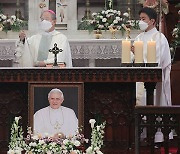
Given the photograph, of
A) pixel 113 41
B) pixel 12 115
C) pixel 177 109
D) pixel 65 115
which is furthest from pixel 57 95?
pixel 113 41

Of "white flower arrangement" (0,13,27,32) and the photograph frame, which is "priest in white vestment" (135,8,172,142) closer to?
the photograph frame

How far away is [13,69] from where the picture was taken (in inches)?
341

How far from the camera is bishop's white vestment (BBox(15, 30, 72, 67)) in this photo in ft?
31.8

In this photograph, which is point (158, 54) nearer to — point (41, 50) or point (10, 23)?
point (41, 50)

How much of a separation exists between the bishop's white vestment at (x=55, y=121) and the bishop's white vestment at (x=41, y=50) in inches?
50.4

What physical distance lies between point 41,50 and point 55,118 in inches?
65.2

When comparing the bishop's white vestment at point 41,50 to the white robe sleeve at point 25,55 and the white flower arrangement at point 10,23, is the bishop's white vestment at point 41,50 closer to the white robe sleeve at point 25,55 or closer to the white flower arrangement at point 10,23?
the white robe sleeve at point 25,55

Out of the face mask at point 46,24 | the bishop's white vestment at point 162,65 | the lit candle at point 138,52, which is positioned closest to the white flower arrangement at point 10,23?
the face mask at point 46,24

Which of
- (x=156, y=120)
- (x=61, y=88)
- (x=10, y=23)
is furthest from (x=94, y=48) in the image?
(x=156, y=120)

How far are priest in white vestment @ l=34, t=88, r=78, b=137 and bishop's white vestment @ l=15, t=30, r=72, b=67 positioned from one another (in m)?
1.22

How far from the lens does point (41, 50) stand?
9.83 metres

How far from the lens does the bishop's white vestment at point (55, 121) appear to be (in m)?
8.36

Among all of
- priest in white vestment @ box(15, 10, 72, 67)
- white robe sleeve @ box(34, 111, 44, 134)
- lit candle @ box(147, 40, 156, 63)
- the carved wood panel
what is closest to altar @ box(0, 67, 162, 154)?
the carved wood panel

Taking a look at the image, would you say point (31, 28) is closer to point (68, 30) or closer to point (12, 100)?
point (68, 30)
